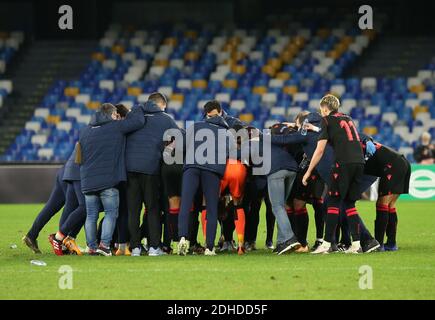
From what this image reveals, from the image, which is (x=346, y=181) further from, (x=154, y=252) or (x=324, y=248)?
(x=154, y=252)

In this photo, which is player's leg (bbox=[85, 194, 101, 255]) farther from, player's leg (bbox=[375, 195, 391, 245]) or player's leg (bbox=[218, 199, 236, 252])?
player's leg (bbox=[375, 195, 391, 245])

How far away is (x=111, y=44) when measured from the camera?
3616 centimetres

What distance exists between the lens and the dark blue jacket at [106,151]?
13844mm

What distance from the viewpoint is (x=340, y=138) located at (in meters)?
13.6

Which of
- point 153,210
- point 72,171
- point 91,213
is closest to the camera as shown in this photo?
point 153,210

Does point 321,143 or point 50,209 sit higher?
point 321,143

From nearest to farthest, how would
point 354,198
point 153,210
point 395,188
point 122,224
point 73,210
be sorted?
point 354,198, point 153,210, point 122,224, point 395,188, point 73,210

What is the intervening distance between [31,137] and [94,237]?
18.9 m

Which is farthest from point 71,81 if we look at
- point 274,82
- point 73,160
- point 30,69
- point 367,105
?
point 73,160

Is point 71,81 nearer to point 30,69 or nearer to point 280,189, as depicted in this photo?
point 30,69

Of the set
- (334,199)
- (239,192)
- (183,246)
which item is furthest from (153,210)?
(334,199)

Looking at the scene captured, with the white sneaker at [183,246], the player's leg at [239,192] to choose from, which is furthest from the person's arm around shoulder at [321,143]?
the white sneaker at [183,246]

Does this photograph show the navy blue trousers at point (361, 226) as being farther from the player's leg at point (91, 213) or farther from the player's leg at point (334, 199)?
the player's leg at point (91, 213)

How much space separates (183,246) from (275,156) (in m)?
1.63
